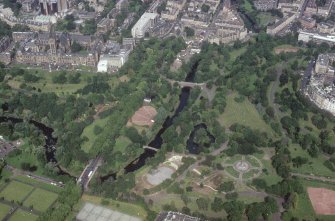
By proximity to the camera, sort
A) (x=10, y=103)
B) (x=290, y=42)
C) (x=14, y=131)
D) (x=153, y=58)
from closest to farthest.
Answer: (x=14, y=131) < (x=10, y=103) < (x=153, y=58) < (x=290, y=42)

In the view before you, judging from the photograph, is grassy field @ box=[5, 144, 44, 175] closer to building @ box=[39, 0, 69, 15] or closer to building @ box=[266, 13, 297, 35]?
building @ box=[39, 0, 69, 15]

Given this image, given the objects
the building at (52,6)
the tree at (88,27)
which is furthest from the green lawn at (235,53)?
the building at (52,6)

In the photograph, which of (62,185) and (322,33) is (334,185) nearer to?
(62,185)

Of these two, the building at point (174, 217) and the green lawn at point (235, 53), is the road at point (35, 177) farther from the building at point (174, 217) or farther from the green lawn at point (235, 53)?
the green lawn at point (235, 53)

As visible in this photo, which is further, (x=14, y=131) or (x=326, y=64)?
(x=326, y=64)

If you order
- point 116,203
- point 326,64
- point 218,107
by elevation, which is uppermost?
point 326,64

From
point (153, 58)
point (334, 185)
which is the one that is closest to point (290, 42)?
point (153, 58)

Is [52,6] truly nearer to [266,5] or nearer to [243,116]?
[266,5]
